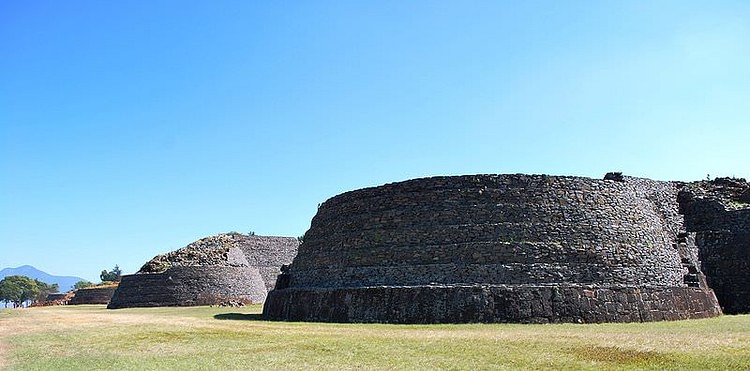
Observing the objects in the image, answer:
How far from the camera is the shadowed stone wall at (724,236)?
25609 mm

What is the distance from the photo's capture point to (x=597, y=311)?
1986cm

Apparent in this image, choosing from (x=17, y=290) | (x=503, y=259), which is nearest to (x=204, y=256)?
(x=503, y=259)

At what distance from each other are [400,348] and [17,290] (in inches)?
5304

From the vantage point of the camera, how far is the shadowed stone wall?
2561cm

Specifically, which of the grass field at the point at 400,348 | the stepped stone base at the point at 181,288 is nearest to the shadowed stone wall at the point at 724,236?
the grass field at the point at 400,348

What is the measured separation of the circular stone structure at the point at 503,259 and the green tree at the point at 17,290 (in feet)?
396

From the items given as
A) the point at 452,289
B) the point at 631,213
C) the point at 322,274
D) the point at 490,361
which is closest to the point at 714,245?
the point at 631,213

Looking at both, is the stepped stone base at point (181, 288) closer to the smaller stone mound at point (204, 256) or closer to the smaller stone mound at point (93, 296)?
the smaller stone mound at point (204, 256)

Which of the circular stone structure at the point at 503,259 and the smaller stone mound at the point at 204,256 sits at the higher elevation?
the smaller stone mound at the point at 204,256

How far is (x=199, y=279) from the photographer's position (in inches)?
1854

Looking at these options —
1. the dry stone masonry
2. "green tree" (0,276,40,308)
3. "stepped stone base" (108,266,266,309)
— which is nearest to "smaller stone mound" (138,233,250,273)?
the dry stone masonry

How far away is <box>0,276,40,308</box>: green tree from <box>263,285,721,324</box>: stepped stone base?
4952 inches

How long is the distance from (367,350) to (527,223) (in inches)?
439

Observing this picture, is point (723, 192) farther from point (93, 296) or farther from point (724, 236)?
point (93, 296)
